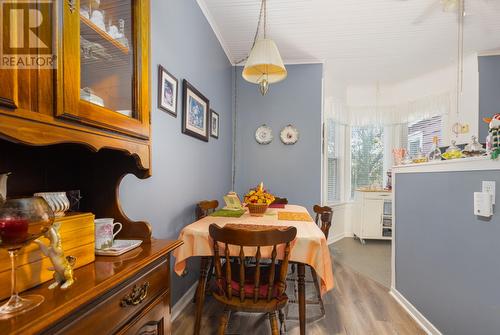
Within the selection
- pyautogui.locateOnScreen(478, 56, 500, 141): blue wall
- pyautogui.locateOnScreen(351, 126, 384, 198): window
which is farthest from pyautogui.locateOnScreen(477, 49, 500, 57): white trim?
pyautogui.locateOnScreen(351, 126, 384, 198): window

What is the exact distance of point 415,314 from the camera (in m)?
2.06

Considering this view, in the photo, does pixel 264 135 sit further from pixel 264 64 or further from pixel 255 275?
pixel 255 275

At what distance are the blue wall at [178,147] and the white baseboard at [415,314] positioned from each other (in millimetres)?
1939

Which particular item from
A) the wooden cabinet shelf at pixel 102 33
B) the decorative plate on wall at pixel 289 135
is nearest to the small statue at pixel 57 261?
the wooden cabinet shelf at pixel 102 33

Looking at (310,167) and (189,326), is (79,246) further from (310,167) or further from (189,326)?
(310,167)

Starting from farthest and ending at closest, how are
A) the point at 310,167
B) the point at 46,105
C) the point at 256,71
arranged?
the point at 310,167 < the point at 256,71 < the point at 46,105

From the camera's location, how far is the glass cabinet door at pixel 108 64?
2.12ft

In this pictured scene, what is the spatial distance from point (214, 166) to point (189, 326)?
1689mm

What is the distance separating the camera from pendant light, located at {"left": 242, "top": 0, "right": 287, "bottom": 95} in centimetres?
201

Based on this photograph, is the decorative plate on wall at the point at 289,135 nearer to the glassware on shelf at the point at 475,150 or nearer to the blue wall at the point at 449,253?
the blue wall at the point at 449,253

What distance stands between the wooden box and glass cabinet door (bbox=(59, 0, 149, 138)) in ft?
1.01

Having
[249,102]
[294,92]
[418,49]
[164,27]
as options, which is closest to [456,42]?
[418,49]

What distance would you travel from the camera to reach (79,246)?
2.52 feet

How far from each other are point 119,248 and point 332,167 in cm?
428
